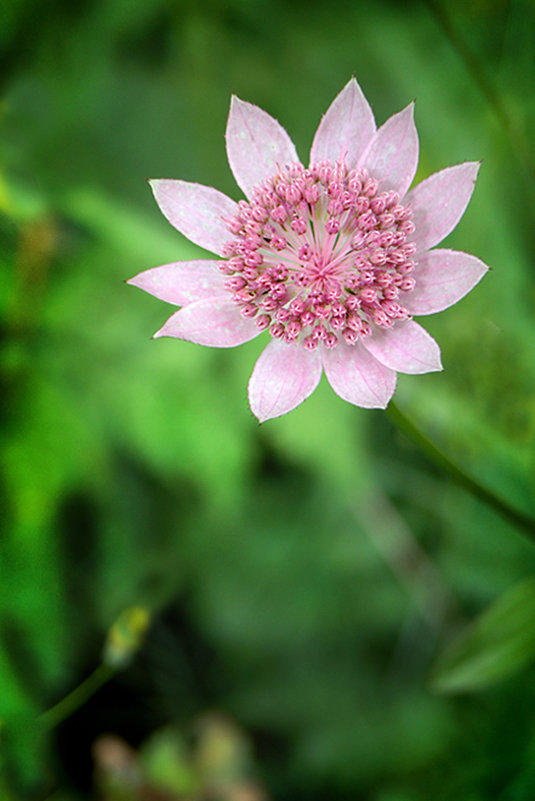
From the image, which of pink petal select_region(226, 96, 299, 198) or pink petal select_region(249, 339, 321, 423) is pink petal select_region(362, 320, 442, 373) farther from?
pink petal select_region(226, 96, 299, 198)

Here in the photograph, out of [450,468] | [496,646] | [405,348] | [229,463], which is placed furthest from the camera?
[229,463]

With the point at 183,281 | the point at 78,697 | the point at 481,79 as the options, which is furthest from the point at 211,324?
the point at 78,697

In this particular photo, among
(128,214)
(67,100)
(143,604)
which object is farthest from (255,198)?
(67,100)

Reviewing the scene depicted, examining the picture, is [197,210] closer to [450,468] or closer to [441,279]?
[441,279]

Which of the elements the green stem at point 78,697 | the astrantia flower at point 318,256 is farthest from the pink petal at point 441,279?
the green stem at point 78,697

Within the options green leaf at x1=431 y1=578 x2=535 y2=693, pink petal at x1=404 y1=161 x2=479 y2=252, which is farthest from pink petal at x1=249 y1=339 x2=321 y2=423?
green leaf at x1=431 y1=578 x2=535 y2=693

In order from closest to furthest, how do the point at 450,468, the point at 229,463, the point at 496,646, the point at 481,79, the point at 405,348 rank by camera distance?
1. the point at 405,348
2. the point at 450,468
3. the point at 496,646
4. the point at 481,79
5. the point at 229,463

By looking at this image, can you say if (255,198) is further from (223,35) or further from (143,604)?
(223,35)
